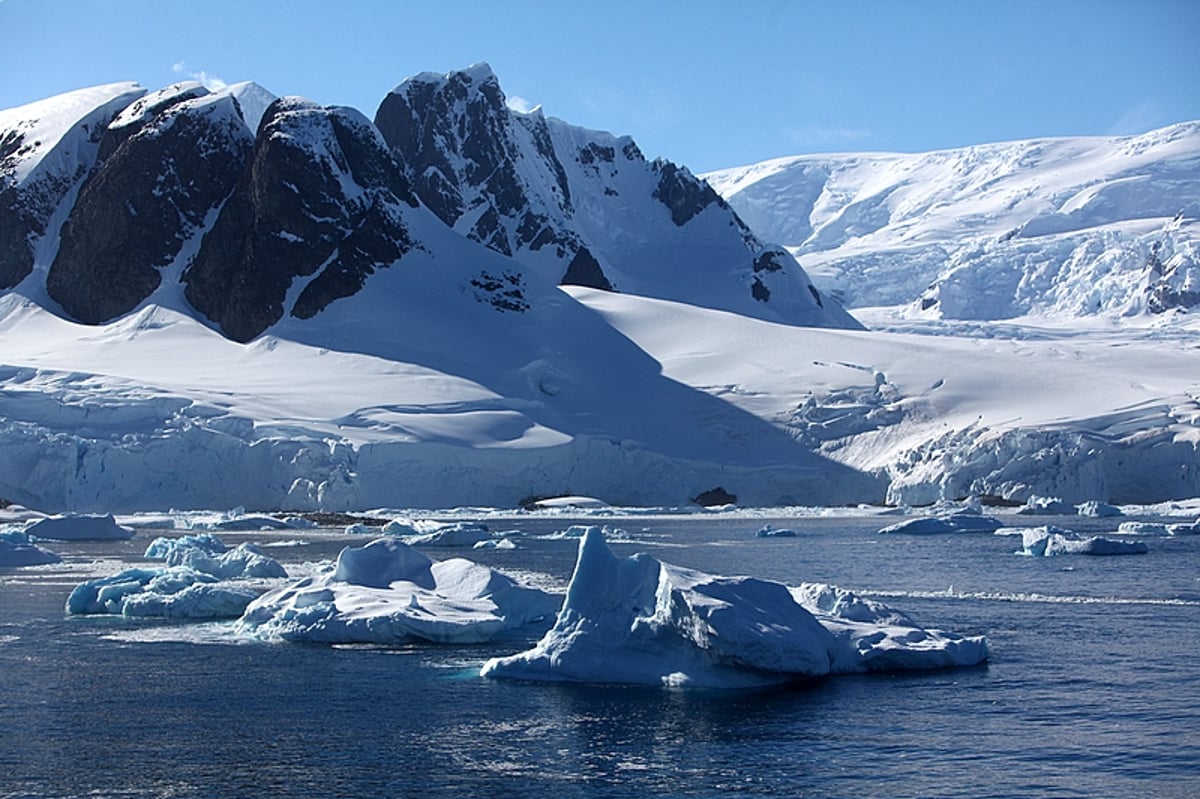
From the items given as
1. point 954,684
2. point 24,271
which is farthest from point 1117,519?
point 24,271

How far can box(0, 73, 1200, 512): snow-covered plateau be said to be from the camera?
240ft

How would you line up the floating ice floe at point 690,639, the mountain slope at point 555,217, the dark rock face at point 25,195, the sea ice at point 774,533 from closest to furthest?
the floating ice floe at point 690,639 < the sea ice at point 774,533 < the dark rock face at point 25,195 < the mountain slope at point 555,217

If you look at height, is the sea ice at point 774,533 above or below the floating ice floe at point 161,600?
above

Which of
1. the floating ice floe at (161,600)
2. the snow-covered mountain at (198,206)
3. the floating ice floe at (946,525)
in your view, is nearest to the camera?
the floating ice floe at (161,600)

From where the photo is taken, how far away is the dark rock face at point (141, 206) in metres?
102

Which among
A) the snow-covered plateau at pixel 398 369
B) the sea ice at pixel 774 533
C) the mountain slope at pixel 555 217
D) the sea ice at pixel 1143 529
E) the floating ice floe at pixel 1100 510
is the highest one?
the mountain slope at pixel 555 217

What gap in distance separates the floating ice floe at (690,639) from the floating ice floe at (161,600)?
974cm

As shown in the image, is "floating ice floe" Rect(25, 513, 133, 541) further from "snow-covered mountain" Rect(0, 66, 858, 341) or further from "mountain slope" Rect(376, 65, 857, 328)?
"mountain slope" Rect(376, 65, 857, 328)

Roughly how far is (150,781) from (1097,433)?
64.4m

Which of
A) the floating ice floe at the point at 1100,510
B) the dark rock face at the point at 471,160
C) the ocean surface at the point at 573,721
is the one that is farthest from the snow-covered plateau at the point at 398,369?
the ocean surface at the point at 573,721

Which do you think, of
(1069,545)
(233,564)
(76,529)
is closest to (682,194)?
(76,529)

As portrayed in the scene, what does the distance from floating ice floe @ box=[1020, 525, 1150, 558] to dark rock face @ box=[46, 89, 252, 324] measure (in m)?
73.8

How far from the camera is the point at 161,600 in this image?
1256 inches

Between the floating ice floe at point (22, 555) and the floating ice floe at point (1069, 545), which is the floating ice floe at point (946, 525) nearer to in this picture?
the floating ice floe at point (1069, 545)
